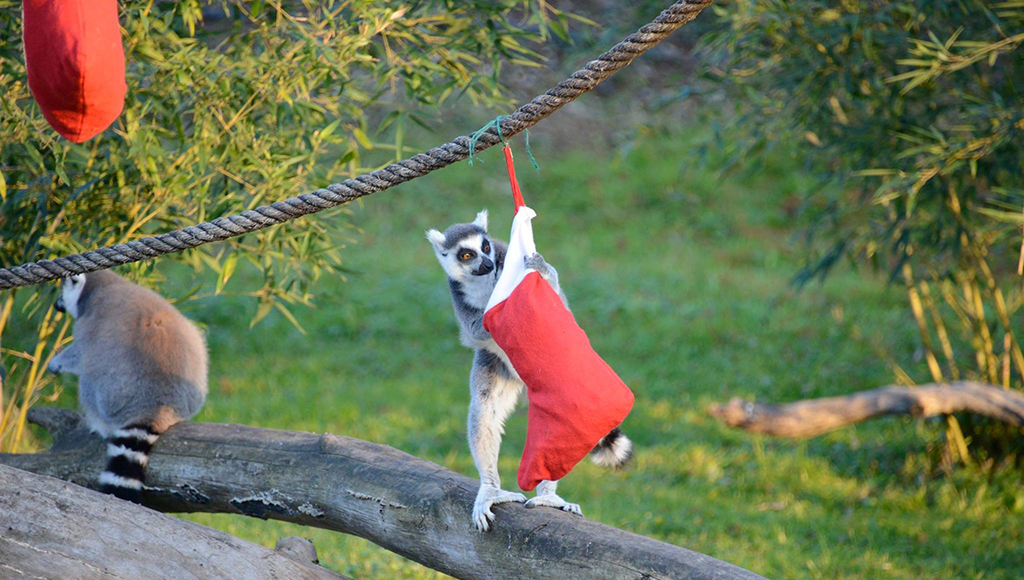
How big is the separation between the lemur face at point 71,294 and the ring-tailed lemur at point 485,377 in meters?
1.62

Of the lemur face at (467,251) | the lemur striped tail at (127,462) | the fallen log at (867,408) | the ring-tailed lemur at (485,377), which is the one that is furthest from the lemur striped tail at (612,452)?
the fallen log at (867,408)

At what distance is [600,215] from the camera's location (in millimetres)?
11180

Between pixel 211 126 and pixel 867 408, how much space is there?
13.0 feet

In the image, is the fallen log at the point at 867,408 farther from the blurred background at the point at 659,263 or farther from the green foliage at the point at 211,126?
the green foliage at the point at 211,126

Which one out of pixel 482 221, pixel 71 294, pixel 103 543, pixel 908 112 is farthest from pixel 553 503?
pixel 908 112

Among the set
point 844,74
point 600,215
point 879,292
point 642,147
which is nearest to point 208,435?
point 844,74

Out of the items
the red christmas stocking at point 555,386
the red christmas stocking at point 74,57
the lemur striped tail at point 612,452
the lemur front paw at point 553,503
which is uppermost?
the red christmas stocking at point 74,57

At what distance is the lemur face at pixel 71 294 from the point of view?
372 cm

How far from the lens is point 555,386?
84.7 inches

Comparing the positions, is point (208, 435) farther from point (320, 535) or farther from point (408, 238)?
point (408, 238)

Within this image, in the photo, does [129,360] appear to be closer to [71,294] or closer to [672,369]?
[71,294]

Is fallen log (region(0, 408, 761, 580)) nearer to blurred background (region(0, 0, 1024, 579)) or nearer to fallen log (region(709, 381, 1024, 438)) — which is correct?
blurred background (region(0, 0, 1024, 579))

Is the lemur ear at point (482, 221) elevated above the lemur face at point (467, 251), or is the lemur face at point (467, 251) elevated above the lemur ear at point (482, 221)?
the lemur ear at point (482, 221)

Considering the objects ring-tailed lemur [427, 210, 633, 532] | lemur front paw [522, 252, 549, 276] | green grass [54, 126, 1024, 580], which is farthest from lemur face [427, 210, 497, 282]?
green grass [54, 126, 1024, 580]
